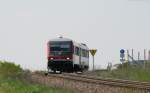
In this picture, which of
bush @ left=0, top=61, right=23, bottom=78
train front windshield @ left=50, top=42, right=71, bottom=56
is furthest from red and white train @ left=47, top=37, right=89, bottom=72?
bush @ left=0, top=61, right=23, bottom=78

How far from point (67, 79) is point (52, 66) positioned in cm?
1215

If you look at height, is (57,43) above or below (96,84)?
above

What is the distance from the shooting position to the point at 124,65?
42.6 m

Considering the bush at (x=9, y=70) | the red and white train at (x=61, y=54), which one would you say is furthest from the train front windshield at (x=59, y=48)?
the bush at (x=9, y=70)

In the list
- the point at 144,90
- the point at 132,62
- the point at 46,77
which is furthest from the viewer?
the point at 132,62

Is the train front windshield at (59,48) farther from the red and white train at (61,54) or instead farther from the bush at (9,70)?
the bush at (9,70)

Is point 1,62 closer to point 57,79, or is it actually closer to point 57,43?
point 57,43

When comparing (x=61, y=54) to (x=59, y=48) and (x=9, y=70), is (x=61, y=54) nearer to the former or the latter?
(x=59, y=48)

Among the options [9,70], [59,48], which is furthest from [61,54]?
[9,70]

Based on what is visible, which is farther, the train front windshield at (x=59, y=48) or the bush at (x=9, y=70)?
the train front windshield at (x=59, y=48)

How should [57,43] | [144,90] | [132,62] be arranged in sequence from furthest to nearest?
1. [132,62]
2. [57,43]
3. [144,90]

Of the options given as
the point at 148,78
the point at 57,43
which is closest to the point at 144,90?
the point at 148,78

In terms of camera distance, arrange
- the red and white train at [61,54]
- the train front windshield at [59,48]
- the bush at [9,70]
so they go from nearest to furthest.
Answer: the bush at [9,70], the red and white train at [61,54], the train front windshield at [59,48]

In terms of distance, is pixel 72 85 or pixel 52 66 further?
pixel 52 66
